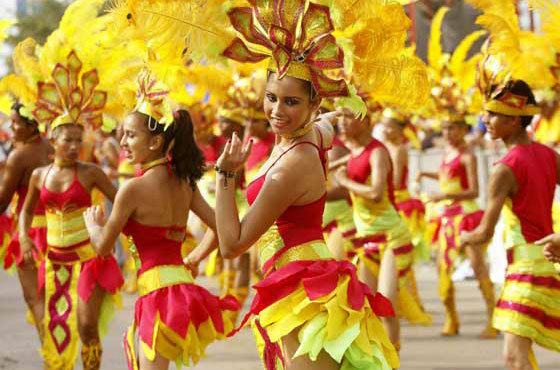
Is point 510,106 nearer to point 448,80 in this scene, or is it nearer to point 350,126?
point 350,126

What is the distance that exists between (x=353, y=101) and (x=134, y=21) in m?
0.99

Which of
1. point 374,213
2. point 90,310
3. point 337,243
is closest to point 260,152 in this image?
point 337,243

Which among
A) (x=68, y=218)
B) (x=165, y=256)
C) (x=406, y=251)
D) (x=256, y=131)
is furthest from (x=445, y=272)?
(x=165, y=256)

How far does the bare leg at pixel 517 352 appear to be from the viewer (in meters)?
4.89

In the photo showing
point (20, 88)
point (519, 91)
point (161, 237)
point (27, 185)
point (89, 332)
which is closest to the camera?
point (161, 237)

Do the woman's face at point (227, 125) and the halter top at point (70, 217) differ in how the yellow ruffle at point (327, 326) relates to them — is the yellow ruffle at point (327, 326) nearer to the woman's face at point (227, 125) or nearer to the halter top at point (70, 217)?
the halter top at point (70, 217)

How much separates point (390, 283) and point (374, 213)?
2.09 feet

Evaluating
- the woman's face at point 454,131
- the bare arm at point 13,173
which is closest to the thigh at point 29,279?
the bare arm at point 13,173

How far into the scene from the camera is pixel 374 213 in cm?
732

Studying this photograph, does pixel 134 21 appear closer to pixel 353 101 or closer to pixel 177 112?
pixel 353 101

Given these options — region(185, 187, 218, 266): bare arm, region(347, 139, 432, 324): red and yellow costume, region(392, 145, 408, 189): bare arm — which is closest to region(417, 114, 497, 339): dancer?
region(392, 145, 408, 189): bare arm

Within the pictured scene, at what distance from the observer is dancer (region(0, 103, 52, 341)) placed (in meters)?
6.85

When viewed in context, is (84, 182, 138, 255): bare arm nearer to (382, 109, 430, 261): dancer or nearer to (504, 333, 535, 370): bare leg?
(504, 333, 535, 370): bare leg

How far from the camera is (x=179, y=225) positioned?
15.9 feet
